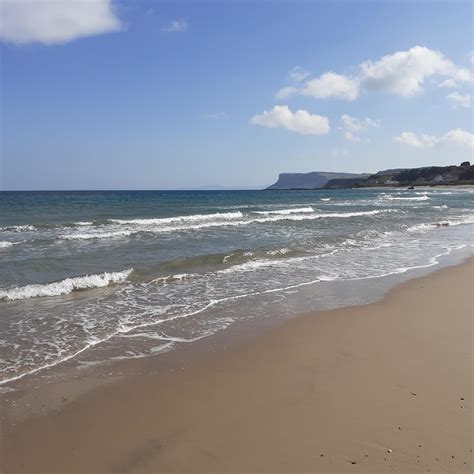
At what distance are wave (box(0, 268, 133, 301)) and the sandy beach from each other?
4583mm

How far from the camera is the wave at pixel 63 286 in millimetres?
8906

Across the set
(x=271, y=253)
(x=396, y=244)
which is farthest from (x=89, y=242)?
(x=396, y=244)

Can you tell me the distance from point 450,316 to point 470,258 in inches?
285

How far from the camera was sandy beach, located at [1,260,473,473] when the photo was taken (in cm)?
345

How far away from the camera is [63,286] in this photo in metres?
9.43

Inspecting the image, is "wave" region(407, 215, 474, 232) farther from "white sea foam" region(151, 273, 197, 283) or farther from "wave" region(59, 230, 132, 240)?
"white sea foam" region(151, 273, 197, 283)

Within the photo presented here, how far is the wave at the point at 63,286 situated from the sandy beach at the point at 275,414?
4583mm

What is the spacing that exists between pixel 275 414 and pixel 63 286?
678cm

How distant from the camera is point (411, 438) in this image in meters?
3.67

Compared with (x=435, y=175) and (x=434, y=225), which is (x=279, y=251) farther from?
(x=435, y=175)

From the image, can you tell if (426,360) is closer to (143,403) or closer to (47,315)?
(143,403)

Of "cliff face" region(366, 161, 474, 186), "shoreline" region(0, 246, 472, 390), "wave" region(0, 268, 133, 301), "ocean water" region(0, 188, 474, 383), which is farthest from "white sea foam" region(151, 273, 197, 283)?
"cliff face" region(366, 161, 474, 186)

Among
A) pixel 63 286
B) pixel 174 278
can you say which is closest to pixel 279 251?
pixel 174 278

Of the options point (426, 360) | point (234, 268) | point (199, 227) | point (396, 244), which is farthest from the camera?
point (199, 227)
